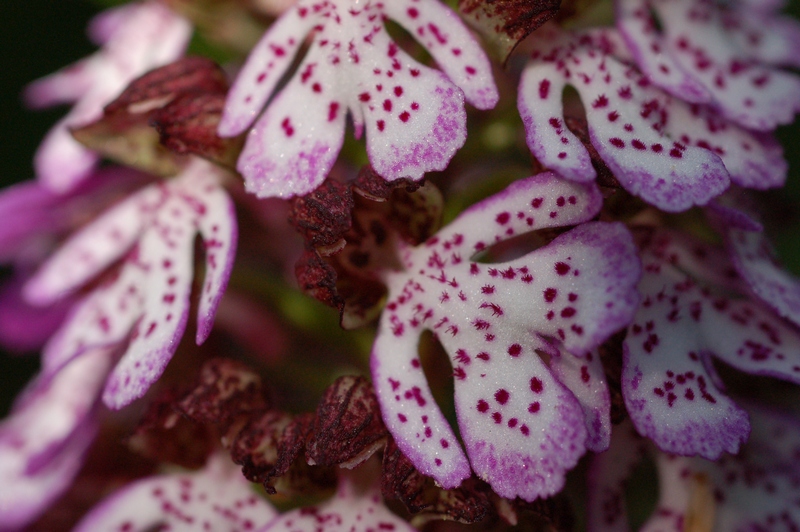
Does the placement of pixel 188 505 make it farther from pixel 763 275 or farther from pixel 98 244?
pixel 763 275

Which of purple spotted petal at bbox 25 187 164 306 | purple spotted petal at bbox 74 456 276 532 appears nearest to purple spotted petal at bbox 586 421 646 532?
purple spotted petal at bbox 74 456 276 532

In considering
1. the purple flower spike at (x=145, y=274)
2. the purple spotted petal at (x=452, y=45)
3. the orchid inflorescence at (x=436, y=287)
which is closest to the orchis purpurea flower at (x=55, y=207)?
the orchid inflorescence at (x=436, y=287)

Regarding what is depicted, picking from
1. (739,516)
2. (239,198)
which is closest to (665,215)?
(739,516)

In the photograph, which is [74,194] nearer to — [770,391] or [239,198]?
[239,198]

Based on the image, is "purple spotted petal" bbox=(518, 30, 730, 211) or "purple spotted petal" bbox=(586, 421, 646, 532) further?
"purple spotted petal" bbox=(586, 421, 646, 532)

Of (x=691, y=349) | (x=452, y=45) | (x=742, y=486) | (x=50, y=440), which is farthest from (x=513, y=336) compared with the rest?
(x=50, y=440)

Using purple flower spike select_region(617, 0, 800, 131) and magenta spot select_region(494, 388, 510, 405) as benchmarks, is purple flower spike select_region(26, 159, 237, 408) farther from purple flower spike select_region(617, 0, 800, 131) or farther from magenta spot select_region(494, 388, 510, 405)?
purple flower spike select_region(617, 0, 800, 131)

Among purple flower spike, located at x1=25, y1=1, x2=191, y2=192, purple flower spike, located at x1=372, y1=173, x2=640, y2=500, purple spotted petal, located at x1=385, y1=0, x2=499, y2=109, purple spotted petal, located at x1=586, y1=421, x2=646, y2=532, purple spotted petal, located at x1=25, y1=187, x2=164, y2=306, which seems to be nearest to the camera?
purple flower spike, located at x1=372, y1=173, x2=640, y2=500
